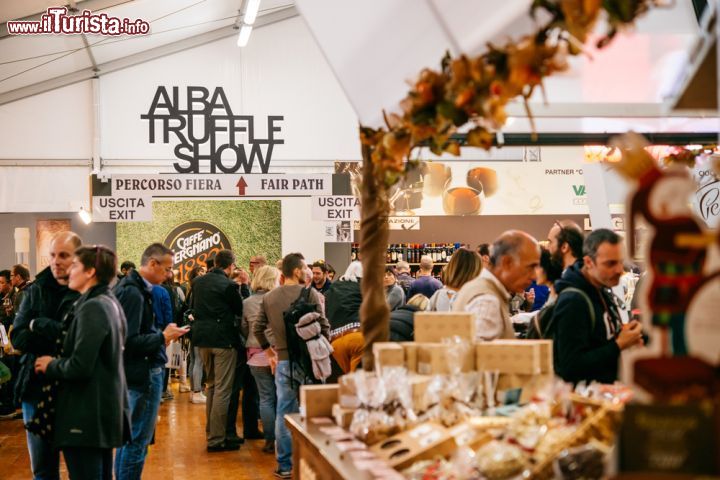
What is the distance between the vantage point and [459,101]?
212 centimetres

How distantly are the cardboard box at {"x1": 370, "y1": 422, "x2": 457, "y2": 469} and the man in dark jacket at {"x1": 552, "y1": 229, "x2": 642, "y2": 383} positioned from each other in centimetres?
116

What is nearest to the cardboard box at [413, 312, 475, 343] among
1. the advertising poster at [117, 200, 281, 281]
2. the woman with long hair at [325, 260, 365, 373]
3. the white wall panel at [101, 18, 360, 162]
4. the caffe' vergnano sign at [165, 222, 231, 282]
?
the woman with long hair at [325, 260, 365, 373]

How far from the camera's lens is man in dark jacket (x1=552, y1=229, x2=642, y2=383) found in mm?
3469

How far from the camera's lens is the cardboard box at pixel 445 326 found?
9.39 ft

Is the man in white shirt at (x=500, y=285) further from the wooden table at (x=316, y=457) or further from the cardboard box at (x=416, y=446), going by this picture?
the cardboard box at (x=416, y=446)

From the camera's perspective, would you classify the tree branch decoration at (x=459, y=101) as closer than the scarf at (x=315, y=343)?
Yes

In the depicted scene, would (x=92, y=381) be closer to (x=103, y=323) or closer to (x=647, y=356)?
(x=103, y=323)

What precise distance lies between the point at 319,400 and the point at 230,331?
4.49 m

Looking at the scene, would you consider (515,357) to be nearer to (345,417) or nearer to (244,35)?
(345,417)

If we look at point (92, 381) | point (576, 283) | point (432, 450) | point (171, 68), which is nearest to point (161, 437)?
point (92, 381)

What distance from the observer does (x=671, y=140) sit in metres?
3.70

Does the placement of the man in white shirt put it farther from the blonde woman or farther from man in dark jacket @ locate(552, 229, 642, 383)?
the blonde woman

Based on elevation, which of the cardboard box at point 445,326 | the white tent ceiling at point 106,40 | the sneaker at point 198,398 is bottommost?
the sneaker at point 198,398

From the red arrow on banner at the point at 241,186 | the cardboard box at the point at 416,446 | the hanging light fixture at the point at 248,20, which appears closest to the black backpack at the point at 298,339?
the cardboard box at the point at 416,446
